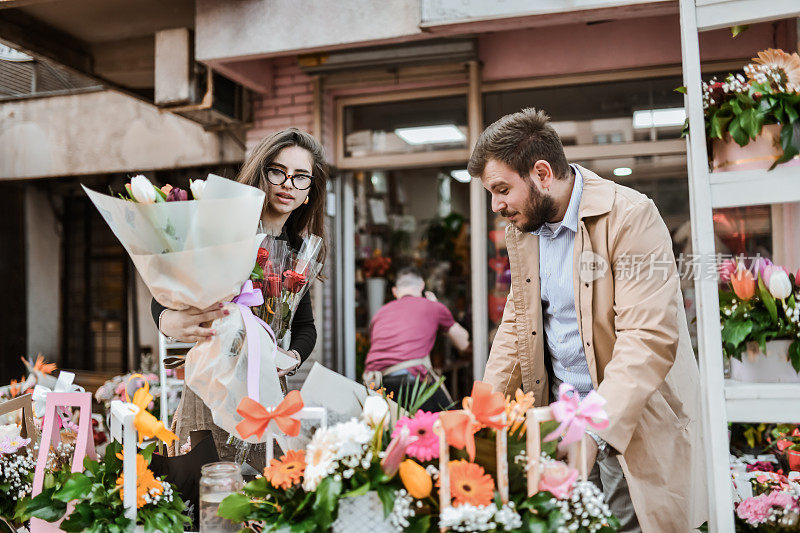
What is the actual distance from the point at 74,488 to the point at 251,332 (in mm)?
618

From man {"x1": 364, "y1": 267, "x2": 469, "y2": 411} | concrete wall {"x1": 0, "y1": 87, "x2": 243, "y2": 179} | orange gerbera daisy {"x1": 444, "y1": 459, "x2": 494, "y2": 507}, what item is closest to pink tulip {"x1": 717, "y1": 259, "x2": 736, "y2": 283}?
orange gerbera daisy {"x1": 444, "y1": 459, "x2": 494, "y2": 507}

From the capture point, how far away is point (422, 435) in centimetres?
154

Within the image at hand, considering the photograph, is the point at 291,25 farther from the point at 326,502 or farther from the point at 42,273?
the point at 42,273

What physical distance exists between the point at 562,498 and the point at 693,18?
4.27 ft

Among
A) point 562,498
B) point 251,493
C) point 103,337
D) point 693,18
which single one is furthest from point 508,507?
point 103,337

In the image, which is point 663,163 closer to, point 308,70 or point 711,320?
point 308,70

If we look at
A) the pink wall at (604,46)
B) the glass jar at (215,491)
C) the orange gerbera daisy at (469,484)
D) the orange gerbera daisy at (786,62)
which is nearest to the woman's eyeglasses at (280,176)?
the glass jar at (215,491)

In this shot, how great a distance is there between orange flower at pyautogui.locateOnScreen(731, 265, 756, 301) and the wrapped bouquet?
1339mm

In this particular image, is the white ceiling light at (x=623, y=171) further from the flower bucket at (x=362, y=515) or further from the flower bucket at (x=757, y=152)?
the flower bucket at (x=362, y=515)

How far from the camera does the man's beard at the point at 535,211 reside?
2256 millimetres

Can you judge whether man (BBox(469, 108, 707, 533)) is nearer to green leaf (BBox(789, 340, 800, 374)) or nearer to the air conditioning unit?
green leaf (BBox(789, 340, 800, 374))

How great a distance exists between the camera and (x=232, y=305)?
1.75 metres

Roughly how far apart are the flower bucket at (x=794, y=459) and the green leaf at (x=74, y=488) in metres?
2.45

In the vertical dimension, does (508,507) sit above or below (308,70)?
below
